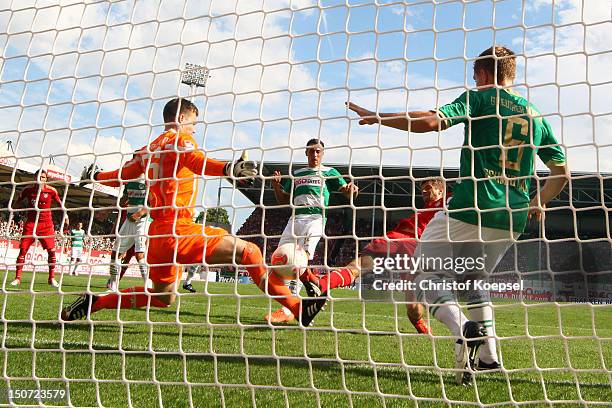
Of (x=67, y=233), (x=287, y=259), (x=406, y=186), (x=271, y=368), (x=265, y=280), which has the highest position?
(x=406, y=186)

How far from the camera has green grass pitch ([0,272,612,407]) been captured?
2.68m

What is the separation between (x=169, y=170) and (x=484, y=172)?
1.97 meters

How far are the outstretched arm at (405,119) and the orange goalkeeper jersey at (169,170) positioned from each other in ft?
3.21

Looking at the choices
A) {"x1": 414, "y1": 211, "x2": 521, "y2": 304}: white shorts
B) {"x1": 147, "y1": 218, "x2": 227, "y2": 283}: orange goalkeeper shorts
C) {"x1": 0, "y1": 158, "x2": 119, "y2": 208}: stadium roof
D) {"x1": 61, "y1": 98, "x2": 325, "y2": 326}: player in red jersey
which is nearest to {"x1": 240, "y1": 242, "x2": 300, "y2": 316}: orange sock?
{"x1": 61, "y1": 98, "x2": 325, "y2": 326}: player in red jersey

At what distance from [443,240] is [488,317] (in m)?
0.54

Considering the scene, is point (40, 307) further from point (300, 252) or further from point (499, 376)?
point (499, 376)

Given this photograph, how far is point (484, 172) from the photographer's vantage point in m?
3.16

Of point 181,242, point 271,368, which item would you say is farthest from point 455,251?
point 181,242

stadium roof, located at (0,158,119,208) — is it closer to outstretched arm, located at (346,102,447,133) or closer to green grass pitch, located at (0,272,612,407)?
green grass pitch, located at (0,272,612,407)

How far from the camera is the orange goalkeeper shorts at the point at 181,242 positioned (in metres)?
3.51

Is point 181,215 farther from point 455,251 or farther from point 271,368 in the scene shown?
point 455,251

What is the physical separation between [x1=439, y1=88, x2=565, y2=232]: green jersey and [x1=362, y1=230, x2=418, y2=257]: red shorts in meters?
0.45

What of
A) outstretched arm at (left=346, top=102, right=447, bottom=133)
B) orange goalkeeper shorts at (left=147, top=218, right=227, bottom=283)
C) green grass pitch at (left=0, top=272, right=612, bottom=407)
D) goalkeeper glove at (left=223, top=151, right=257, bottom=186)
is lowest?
green grass pitch at (left=0, top=272, right=612, bottom=407)

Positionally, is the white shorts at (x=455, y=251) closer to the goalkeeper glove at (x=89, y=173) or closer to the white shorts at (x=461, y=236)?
the white shorts at (x=461, y=236)
